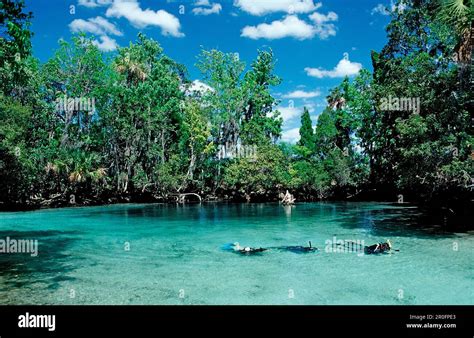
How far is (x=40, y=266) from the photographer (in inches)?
495

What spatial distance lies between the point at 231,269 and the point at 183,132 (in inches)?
1393

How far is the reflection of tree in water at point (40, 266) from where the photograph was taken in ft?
35.3

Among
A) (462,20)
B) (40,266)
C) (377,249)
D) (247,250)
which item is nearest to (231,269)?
(247,250)

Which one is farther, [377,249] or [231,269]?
[377,249]

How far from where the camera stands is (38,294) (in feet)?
31.4

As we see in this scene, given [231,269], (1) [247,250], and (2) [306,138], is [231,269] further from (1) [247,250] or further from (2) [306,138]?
(2) [306,138]

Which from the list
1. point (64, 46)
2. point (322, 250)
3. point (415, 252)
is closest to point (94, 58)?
point (64, 46)

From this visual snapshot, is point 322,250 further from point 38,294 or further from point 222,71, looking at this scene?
point 222,71

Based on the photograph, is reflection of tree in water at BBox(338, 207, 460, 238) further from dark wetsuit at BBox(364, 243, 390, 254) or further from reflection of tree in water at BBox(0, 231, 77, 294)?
reflection of tree in water at BBox(0, 231, 77, 294)

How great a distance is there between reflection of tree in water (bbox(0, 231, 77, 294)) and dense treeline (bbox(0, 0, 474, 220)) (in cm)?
1245

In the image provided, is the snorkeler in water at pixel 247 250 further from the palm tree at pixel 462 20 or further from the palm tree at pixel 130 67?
the palm tree at pixel 130 67
